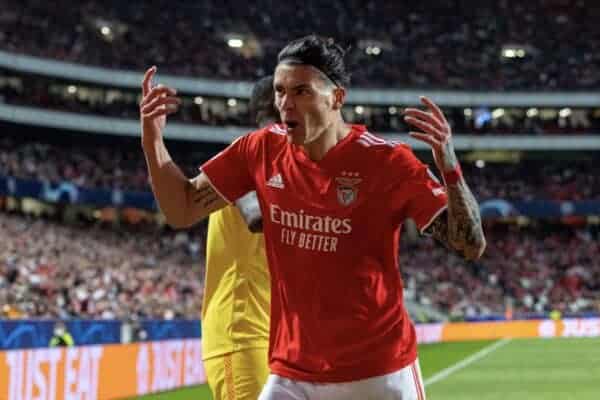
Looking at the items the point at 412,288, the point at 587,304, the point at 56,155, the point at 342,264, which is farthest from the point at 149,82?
the point at 56,155

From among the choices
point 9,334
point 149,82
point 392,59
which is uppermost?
point 392,59

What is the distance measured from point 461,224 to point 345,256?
1.49 feet

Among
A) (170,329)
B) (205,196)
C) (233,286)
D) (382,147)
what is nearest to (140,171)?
(170,329)

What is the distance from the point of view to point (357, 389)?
13.4 ft

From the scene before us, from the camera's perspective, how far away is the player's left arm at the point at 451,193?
3936 millimetres

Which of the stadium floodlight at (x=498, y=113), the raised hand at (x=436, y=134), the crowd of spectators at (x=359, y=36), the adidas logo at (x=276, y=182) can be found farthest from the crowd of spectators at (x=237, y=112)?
the raised hand at (x=436, y=134)

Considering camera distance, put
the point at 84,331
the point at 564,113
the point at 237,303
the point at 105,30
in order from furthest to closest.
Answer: the point at 564,113 < the point at 105,30 < the point at 84,331 < the point at 237,303

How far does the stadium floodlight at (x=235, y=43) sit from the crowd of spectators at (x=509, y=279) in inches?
667

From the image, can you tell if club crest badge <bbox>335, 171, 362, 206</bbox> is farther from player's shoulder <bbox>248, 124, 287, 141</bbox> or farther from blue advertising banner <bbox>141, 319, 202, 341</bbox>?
blue advertising banner <bbox>141, 319, 202, 341</bbox>

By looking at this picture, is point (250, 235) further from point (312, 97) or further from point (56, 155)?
point (56, 155)

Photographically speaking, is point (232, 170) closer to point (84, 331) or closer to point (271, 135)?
point (271, 135)

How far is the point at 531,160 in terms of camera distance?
65812mm

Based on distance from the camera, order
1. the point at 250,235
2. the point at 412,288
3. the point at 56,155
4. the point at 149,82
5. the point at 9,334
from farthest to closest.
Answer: the point at 56,155 < the point at 412,288 < the point at 9,334 < the point at 250,235 < the point at 149,82

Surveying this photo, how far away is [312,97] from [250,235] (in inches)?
65.5
